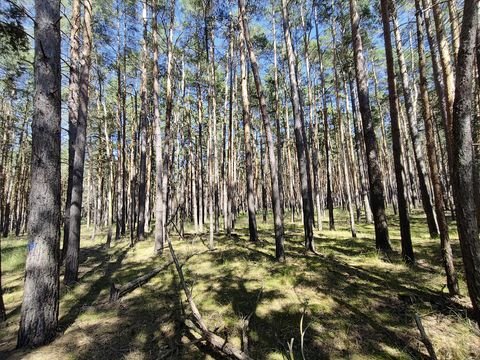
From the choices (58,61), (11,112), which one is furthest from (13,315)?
(11,112)

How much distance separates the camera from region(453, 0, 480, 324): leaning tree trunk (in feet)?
11.7

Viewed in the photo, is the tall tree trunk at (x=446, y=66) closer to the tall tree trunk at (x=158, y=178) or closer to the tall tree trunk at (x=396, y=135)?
the tall tree trunk at (x=396, y=135)

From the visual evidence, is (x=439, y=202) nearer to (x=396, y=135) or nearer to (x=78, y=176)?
(x=396, y=135)

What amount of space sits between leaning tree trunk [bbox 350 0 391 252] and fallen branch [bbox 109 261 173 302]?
6.69 meters

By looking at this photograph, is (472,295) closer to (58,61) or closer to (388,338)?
(388,338)

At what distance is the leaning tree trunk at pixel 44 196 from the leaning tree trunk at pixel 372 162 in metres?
7.89

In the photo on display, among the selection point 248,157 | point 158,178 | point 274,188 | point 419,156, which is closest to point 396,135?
point 274,188

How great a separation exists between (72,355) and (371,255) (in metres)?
7.20

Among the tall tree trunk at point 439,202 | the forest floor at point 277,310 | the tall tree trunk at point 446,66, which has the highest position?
the tall tree trunk at point 446,66

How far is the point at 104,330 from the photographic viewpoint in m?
4.97

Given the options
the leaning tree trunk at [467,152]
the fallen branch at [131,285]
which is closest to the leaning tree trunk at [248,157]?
the fallen branch at [131,285]

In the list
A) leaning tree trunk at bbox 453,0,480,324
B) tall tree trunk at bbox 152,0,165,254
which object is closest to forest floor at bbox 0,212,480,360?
leaning tree trunk at bbox 453,0,480,324

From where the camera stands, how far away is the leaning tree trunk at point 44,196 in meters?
4.32

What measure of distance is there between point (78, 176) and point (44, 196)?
3.75 metres
